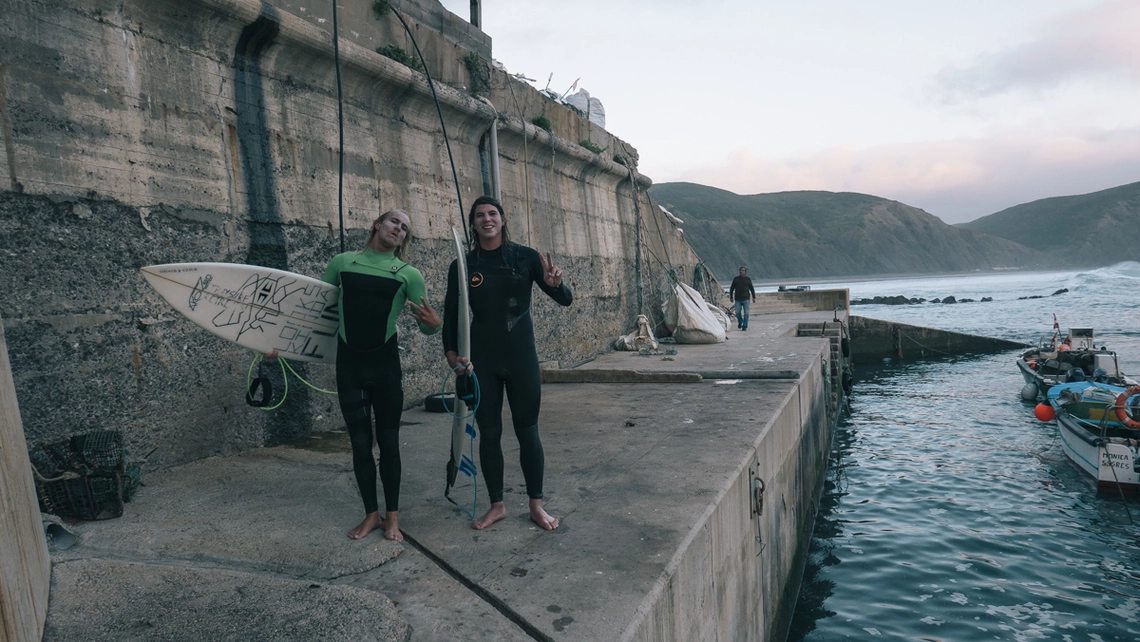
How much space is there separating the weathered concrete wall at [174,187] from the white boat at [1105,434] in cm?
879

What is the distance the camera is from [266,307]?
4.26m

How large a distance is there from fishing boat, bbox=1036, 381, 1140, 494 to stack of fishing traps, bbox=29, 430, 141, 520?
35.7 ft

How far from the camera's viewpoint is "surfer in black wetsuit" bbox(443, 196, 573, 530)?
3562mm

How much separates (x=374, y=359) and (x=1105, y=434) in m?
10.4

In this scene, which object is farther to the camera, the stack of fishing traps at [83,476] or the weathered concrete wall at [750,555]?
the stack of fishing traps at [83,476]

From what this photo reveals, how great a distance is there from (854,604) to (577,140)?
9.23m

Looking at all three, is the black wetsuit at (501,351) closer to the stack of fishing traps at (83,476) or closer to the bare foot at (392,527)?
the bare foot at (392,527)

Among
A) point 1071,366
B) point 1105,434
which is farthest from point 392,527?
point 1071,366

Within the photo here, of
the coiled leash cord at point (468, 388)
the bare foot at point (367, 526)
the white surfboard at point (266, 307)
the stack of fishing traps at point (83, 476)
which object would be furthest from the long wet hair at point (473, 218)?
the stack of fishing traps at point (83, 476)

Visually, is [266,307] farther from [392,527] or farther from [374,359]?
[392,527]

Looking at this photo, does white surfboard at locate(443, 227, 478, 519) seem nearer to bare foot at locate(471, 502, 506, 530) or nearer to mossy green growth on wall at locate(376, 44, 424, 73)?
bare foot at locate(471, 502, 506, 530)

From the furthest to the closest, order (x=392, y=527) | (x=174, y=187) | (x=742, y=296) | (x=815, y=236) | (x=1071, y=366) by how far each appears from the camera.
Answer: (x=815, y=236), (x=742, y=296), (x=1071, y=366), (x=174, y=187), (x=392, y=527)

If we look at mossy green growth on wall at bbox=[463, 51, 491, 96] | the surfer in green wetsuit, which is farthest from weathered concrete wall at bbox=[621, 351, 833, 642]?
mossy green growth on wall at bbox=[463, 51, 491, 96]

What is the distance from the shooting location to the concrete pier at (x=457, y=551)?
103 inches
